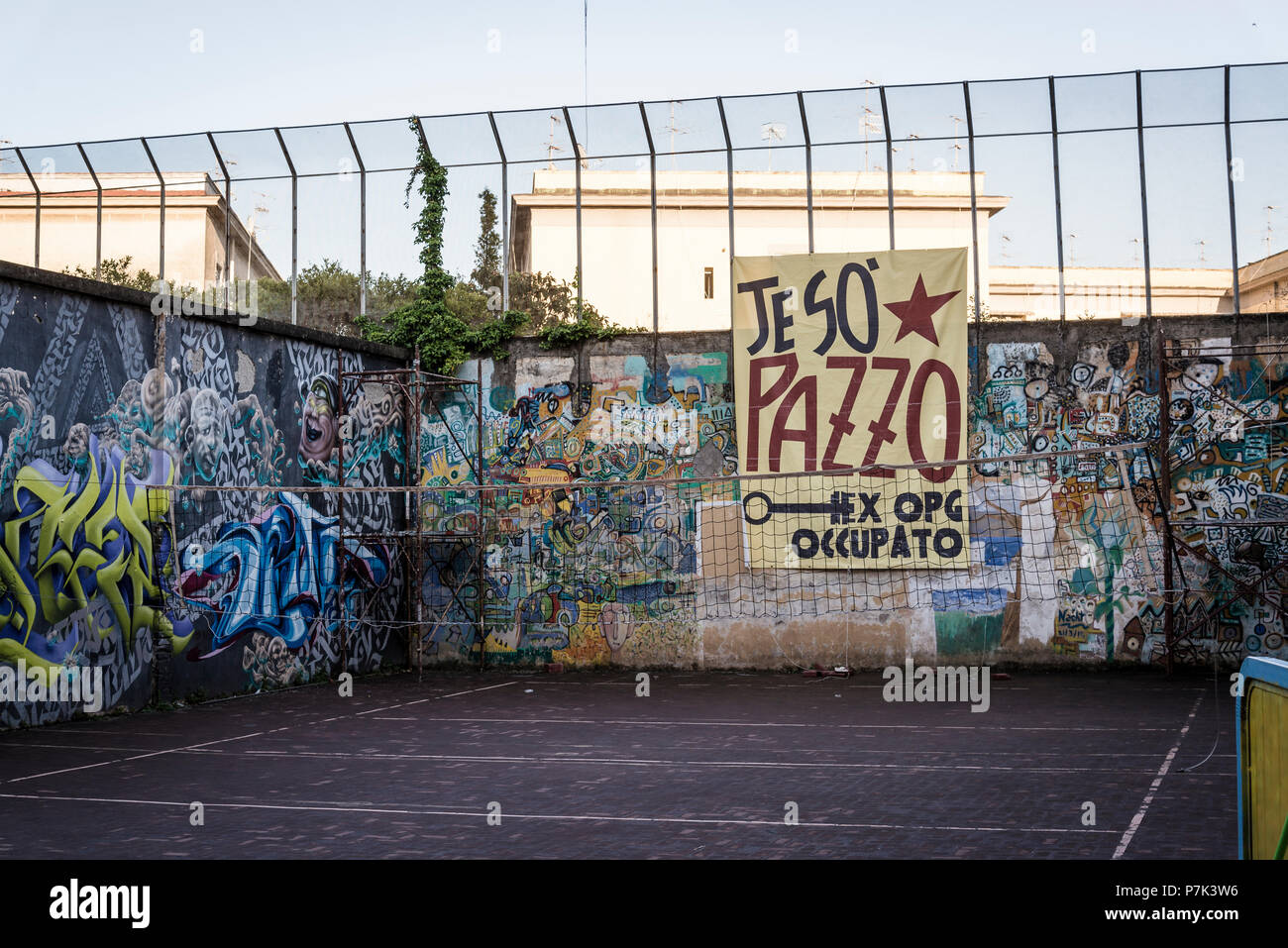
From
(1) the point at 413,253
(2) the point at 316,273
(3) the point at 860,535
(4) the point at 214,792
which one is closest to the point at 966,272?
(3) the point at 860,535

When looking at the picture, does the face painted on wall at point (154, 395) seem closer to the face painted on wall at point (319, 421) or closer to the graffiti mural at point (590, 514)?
the face painted on wall at point (319, 421)

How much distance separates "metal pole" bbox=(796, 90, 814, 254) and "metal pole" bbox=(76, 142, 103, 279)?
1090 cm

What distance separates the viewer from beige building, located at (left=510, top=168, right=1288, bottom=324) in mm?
17594

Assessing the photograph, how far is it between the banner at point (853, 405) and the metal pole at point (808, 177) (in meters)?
0.57

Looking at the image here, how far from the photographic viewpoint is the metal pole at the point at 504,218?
19.0m

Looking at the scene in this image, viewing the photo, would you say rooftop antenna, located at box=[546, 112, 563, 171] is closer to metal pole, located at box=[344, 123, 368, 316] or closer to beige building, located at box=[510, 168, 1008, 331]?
beige building, located at box=[510, 168, 1008, 331]

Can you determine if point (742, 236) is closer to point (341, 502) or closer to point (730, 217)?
point (730, 217)

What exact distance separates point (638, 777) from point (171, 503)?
7.61 metres

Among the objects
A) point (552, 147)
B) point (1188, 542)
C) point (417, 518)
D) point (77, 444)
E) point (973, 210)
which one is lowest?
point (1188, 542)

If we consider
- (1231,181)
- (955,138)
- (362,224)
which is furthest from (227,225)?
(1231,181)

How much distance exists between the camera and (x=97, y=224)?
20.0 metres

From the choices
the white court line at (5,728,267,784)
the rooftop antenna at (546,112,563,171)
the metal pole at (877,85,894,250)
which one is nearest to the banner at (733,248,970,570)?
the metal pole at (877,85,894,250)

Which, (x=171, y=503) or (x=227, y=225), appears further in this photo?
(x=227, y=225)

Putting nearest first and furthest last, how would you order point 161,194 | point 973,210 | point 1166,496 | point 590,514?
1. point 1166,496
2. point 973,210
3. point 590,514
4. point 161,194
